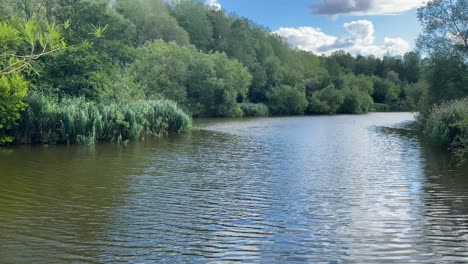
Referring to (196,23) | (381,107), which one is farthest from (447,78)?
(381,107)

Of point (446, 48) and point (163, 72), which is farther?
point (163, 72)

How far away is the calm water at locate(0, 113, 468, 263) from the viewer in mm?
7926

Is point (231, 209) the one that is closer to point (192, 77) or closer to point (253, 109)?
point (192, 77)

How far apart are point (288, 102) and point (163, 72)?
27338mm

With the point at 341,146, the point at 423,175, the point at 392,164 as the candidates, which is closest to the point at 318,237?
the point at 423,175

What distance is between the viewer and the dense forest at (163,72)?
81.0 feet

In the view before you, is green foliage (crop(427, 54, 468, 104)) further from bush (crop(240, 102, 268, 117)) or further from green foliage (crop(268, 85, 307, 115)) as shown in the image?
green foliage (crop(268, 85, 307, 115))

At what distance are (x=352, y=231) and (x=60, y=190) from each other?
325 inches

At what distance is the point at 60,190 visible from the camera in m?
13.1

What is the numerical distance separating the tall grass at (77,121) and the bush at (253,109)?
135ft

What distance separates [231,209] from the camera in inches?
435

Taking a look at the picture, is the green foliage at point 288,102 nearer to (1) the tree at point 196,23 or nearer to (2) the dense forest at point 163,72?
(2) the dense forest at point 163,72

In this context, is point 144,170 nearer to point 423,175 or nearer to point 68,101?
point 423,175

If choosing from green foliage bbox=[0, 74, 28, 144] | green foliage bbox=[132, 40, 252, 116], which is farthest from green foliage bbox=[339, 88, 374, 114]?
green foliage bbox=[0, 74, 28, 144]
